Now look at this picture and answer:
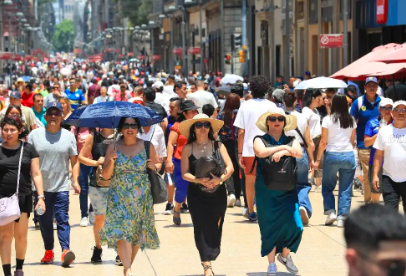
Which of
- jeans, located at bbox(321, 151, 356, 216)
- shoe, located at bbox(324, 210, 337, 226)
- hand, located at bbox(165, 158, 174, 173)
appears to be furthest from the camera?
shoe, located at bbox(324, 210, 337, 226)

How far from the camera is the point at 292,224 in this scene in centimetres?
835

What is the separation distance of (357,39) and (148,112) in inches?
930

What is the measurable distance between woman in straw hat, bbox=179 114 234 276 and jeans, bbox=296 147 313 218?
234 centimetres

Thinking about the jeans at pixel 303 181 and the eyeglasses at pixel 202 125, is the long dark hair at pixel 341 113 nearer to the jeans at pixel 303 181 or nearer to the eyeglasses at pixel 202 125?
the jeans at pixel 303 181

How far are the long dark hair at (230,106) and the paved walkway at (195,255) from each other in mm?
1407

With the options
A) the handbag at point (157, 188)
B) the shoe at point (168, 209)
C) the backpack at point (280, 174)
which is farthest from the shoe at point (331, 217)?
the handbag at point (157, 188)

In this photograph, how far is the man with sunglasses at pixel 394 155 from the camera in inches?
363

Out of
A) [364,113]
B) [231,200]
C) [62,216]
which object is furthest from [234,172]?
[62,216]

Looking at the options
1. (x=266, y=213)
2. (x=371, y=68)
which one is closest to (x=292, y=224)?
(x=266, y=213)

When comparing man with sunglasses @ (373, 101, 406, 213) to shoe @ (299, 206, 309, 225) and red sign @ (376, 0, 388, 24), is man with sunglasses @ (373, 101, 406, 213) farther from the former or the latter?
red sign @ (376, 0, 388, 24)

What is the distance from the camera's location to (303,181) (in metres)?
10.9

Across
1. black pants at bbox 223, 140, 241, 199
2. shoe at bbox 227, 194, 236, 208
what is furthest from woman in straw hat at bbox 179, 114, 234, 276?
shoe at bbox 227, 194, 236, 208

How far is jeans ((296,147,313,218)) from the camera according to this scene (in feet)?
35.2

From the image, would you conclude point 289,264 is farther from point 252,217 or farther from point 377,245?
point 377,245
